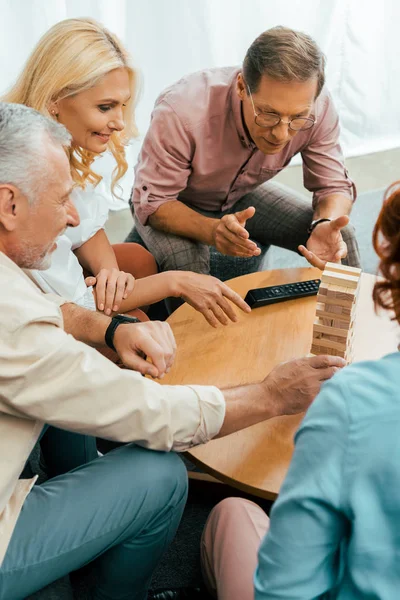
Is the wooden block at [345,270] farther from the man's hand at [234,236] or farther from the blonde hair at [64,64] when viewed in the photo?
the blonde hair at [64,64]

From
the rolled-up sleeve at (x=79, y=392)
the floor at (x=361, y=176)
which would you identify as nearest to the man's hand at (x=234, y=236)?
the rolled-up sleeve at (x=79, y=392)

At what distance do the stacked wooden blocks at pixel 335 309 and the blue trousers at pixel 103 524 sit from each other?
→ 409 mm

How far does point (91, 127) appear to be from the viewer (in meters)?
1.82

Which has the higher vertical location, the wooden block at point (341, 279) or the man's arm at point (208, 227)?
the wooden block at point (341, 279)

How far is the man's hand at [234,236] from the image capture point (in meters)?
1.90

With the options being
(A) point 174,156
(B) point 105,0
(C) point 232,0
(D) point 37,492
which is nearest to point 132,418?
(D) point 37,492

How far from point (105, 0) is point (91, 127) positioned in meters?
1.45

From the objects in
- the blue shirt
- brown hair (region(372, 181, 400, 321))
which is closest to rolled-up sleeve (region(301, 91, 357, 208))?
brown hair (region(372, 181, 400, 321))

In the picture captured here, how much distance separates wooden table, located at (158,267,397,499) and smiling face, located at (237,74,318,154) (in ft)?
1.37

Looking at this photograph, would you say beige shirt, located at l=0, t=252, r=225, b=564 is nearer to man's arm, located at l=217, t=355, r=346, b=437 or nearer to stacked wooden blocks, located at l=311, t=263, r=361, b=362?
man's arm, located at l=217, t=355, r=346, b=437

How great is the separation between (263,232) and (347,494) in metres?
1.75

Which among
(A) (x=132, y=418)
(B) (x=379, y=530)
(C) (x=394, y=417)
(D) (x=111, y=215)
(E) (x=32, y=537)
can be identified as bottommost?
(D) (x=111, y=215)

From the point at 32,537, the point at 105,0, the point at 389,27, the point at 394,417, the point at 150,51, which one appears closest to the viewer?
the point at 394,417

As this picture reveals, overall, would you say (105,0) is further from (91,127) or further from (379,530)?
(379,530)
